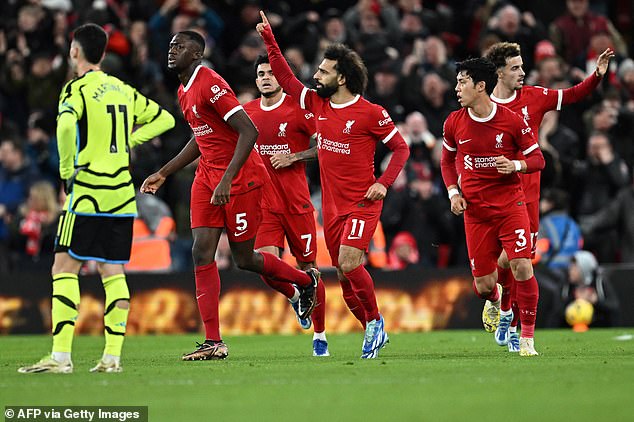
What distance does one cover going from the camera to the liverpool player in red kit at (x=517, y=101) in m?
12.0

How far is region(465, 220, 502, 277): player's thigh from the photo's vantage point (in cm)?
1159

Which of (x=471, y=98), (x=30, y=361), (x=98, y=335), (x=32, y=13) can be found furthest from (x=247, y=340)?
(x=32, y=13)

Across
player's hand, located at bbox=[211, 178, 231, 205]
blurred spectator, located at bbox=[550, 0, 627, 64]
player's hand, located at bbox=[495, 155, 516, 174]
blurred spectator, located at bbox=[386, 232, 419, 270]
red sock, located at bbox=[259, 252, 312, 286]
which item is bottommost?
red sock, located at bbox=[259, 252, 312, 286]

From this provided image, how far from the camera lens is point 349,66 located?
36.7ft

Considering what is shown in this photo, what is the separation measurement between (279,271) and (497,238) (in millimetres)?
2060

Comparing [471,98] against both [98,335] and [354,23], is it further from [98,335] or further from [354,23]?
[354,23]

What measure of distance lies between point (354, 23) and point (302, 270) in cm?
918

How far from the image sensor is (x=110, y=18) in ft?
65.9

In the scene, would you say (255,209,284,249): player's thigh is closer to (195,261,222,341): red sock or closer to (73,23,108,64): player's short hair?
(195,261,222,341): red sock

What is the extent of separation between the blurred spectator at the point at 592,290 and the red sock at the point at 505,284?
13.5ft

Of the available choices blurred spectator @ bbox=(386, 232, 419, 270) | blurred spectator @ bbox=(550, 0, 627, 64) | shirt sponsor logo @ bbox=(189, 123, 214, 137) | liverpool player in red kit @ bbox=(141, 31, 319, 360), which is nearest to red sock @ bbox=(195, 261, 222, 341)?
→ liverpool player in red kit @ bbox=(141, 31, 319, 360)

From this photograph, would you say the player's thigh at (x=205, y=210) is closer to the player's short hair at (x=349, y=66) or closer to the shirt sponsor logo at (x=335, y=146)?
the shirt sponsor logo at (x=335, y=146)

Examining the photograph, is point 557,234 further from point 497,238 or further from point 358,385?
point 358,385

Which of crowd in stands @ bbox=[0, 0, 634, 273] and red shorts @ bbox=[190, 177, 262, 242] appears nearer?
A: red shorts @ bbox=[190, 177, 262, 242]
